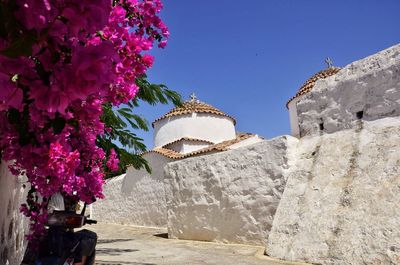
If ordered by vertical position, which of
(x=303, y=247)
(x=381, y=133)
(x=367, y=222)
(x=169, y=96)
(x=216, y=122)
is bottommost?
(x=303, y=247)

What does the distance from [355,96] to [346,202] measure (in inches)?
105

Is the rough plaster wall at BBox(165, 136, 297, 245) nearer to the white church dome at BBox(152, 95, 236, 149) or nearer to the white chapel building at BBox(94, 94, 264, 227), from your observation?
the white chapel building at BBox(94, 94, 264, 227)

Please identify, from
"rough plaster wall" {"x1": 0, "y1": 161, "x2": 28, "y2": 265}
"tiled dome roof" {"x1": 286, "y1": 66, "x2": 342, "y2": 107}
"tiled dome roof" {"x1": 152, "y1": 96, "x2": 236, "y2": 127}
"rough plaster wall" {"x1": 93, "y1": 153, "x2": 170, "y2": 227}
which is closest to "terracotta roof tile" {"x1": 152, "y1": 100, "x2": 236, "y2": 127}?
"tiled dome roof" {"x1": 152, "y1": 96, "x2": 236, "y2": 127}

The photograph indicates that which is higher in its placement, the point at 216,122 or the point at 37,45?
the point at 216,122

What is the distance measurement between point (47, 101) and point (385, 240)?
493cm

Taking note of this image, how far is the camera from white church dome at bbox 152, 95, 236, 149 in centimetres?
2062

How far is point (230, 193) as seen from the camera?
8.94m

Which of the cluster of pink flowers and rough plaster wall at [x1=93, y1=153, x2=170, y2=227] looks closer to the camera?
the cluster of pink flowers

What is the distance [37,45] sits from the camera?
3.43ft

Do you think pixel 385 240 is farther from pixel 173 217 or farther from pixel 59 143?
pixel 173 217

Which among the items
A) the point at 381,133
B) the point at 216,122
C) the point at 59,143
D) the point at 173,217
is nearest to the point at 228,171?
the point at 173,217

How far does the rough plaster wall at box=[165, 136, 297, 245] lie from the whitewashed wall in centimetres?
998

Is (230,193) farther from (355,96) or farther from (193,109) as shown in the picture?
(193,109)

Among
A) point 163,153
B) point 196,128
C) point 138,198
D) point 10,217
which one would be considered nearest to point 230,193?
point 10,217
